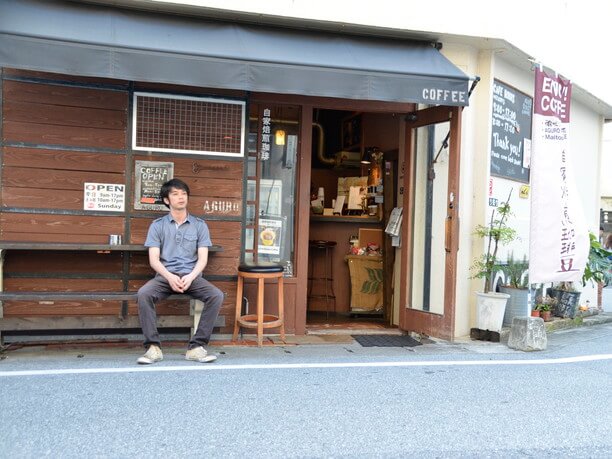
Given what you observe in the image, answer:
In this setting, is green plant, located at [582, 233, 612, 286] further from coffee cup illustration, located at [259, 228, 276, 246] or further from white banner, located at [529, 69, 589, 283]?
coffee cup illustration, located at [259, 228, 276, 246]

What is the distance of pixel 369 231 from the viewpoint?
26.7ft

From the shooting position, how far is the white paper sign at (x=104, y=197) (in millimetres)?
5605

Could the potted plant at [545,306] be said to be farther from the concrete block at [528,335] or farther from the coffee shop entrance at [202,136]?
the coffee shop entrance at [202,136]

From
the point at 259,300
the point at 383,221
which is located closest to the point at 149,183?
the point at 259,300

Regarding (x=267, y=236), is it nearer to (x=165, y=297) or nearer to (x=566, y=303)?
(x=165, y=297)

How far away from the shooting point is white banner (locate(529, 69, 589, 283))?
600cm

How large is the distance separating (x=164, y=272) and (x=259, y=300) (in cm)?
101

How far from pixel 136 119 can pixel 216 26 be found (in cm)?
118

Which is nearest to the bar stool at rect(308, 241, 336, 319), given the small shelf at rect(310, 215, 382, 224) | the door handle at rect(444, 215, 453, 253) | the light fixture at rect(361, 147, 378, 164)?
the small shelf at rect(310, 215, 382, 224)

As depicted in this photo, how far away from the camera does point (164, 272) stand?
5.15m

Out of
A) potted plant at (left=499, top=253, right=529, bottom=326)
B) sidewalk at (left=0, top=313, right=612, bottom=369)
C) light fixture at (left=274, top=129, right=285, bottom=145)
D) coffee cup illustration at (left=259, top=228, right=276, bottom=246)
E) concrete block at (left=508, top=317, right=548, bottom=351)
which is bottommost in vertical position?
sidewalk at (left=0, top=313, right=612, bottom=369)

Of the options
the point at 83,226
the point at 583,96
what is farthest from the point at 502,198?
the point at 83,226

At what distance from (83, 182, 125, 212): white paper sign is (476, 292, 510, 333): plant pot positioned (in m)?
3.88

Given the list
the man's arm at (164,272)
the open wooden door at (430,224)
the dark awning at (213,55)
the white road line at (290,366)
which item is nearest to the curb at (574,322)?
the open wooden door at (430,224)
